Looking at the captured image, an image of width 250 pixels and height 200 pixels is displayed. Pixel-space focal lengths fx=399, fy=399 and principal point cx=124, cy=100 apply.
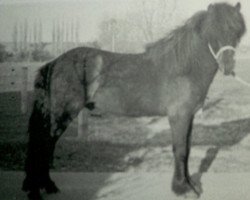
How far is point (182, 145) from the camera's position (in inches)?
76.3

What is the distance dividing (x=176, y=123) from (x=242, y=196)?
48 cm

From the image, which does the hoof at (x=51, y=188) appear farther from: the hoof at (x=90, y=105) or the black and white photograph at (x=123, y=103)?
the hoof at (x=90, y=105)

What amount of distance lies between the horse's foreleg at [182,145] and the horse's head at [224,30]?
0.30 m

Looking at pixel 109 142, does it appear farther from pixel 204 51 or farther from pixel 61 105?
pixel 204 51

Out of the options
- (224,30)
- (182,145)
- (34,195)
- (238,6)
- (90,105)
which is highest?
(238,6)

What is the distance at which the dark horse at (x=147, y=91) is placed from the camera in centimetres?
194

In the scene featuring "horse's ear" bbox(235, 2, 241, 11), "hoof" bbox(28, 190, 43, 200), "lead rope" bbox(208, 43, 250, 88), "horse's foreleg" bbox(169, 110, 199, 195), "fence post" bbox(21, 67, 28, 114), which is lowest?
"hoof" bbox(28, 190, 43, 200)

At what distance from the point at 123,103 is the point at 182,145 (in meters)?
0.36

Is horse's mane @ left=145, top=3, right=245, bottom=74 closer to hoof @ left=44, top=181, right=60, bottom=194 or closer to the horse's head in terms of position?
the horse's head

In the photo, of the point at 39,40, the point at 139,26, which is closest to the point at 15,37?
the point at 39,40

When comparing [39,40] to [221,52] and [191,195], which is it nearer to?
[221,52]

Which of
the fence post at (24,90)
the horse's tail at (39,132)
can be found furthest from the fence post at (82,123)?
the fence post at (24,90)

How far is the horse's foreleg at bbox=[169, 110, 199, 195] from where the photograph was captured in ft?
→ 6.36

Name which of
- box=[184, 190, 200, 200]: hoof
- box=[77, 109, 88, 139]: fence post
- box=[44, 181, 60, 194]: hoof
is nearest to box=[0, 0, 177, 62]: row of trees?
box=[77, 109, 88, 139]: fence post
